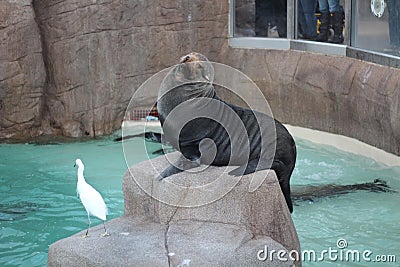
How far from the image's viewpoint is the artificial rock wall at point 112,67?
25.1ft

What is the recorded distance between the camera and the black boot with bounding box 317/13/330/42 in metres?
7.95

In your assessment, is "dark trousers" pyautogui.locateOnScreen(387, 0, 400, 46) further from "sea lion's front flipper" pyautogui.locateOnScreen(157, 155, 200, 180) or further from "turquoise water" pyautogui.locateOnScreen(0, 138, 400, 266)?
"sea lion's front flipper" pyautogui.locateOnScreen(157, 155, 200, 180)

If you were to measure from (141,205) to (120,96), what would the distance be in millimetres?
4692

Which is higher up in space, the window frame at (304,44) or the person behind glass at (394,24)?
the person behind glass at (394,24)

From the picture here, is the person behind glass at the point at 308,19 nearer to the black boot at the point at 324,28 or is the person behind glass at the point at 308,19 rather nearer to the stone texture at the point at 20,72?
the black boot at the point at 324,28

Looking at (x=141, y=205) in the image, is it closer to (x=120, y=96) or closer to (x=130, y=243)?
(x=130, y=243)

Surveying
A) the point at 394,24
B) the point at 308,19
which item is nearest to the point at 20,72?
the point at 308,19

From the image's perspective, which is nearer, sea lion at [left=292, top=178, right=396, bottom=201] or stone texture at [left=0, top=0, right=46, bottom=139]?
sea lion at [left=292, top=178, right=396, bottom=201]

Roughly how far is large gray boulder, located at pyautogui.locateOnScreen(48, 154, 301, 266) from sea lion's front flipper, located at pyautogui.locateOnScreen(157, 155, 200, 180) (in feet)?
0.13

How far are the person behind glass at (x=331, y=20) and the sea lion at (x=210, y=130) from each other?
3866mm

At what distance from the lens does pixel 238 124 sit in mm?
4055

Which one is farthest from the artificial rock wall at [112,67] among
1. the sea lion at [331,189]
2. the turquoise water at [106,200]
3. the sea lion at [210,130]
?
the sea lion at [210,130]

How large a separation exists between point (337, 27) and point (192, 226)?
4657 millimetres

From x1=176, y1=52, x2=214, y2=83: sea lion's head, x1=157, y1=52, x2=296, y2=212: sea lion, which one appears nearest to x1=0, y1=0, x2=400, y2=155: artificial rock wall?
x1=157, y1=52, x2=296, y2=212: sea lion
